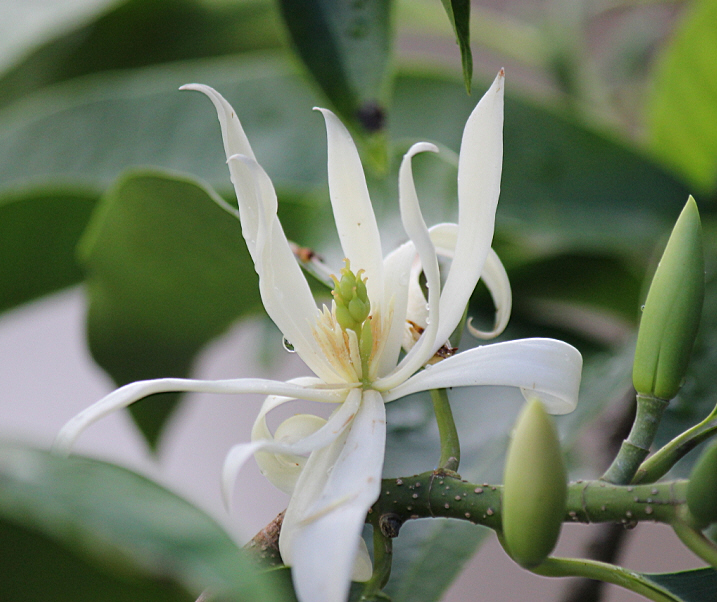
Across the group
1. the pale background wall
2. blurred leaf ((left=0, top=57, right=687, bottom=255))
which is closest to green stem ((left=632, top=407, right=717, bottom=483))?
blurred leaf ((left=0, top=57, right=687, bottom=255))

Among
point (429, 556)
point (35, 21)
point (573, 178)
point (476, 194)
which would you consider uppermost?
point (35, 21)

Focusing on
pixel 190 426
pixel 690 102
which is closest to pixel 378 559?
pixel 690 102

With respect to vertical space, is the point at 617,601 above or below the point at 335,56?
below

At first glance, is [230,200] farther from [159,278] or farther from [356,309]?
[356,309]

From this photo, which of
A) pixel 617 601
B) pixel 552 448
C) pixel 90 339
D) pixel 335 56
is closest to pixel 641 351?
pixel 552 448

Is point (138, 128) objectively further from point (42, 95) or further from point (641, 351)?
point (641, 351)

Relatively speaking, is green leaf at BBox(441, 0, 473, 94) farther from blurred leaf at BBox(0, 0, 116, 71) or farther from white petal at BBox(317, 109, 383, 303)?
blurred leaf at BBox(0, 0, 116, 71)
